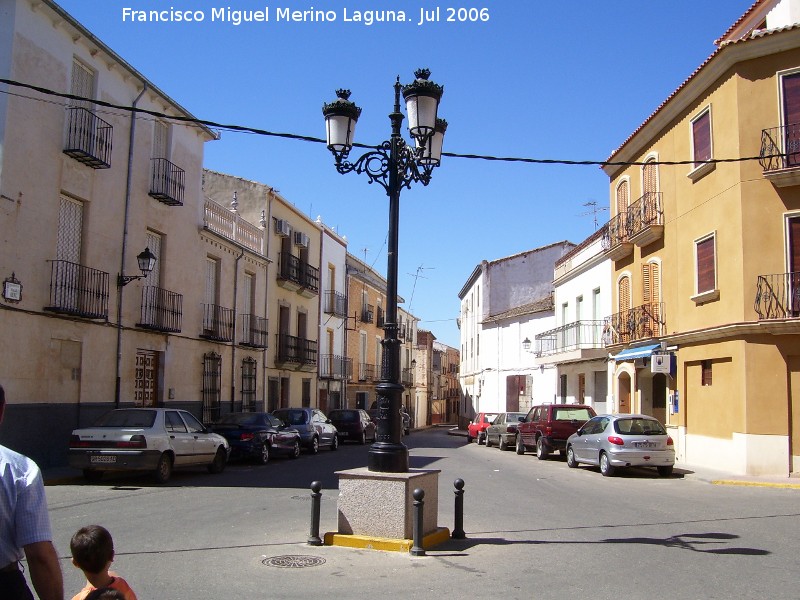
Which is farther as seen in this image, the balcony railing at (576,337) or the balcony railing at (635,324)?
the balcony railing at (576,337)

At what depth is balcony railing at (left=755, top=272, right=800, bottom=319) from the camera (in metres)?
17.3

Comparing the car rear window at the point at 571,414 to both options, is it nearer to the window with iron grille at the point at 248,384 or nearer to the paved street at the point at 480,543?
the paved street at the point at 480,543

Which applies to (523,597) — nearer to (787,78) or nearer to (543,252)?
(787,78)

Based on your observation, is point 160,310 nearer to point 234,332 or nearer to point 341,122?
point 234,332

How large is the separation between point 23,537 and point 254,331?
25.7 metres

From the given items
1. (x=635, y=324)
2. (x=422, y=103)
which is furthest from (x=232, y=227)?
(x=422, y=103)

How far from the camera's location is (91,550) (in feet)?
10.6

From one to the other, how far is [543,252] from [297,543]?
3971 centimetres

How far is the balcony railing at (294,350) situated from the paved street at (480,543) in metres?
16.0

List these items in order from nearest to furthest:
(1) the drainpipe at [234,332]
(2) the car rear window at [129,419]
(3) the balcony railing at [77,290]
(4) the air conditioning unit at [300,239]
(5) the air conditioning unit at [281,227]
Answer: (2) the car rear window at [129,419]
(3) the balcony railing at [77,290]
(1) the drainpipe at [234,332]
(5) the air conditioning unit at [281,227]
(4) the air conditioning unit at [300,239]

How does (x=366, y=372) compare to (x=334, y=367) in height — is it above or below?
below

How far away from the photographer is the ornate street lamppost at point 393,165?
879cm

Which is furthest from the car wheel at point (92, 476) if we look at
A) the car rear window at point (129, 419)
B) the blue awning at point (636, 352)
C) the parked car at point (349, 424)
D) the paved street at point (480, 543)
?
the parked car at point (349, 424)

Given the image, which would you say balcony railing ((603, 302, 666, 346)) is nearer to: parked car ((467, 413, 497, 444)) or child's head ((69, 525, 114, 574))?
parked car ((467, 413, 497, 444))
